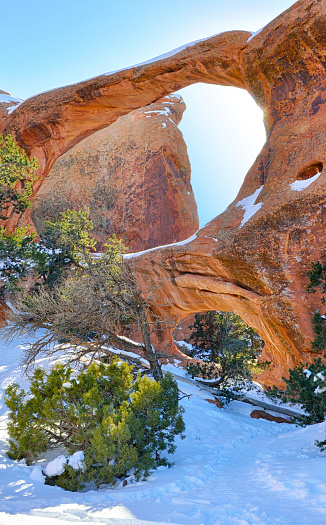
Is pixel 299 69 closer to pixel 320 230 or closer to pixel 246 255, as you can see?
pixel 320 230

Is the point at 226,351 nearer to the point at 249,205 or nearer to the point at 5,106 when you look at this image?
the point at 249,205

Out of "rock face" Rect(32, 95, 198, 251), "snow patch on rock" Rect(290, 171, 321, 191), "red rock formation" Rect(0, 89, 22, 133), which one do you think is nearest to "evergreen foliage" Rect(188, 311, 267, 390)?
"snow patch on rock" Rect(290, 171, 321, 191)

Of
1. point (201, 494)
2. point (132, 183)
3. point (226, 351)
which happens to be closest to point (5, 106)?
point (132, 183)

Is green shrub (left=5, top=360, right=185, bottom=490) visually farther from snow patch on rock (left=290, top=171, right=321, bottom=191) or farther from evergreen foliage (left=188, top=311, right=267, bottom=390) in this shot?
evergreen foliage (left=188, top=311, right=267, bottom=390)

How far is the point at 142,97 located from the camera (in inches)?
619

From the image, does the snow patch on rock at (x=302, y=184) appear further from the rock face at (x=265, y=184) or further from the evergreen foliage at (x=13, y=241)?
the evergreen foliage at (x=13, y=241)

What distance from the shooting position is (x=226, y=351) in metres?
15.3

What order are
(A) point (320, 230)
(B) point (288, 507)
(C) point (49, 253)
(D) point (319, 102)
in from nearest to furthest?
(B) point (288, 507), (A) point (320, 230), (D) point (319, 102), (C) point (49, 253)

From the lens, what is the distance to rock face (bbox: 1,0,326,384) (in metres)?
11.1

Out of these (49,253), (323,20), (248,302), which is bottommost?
(248,302)

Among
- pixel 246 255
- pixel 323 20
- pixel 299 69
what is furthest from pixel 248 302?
pixel 323 20

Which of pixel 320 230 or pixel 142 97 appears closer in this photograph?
pixel 320 230

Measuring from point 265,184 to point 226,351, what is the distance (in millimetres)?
7423

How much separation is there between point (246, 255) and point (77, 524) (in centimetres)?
1009
